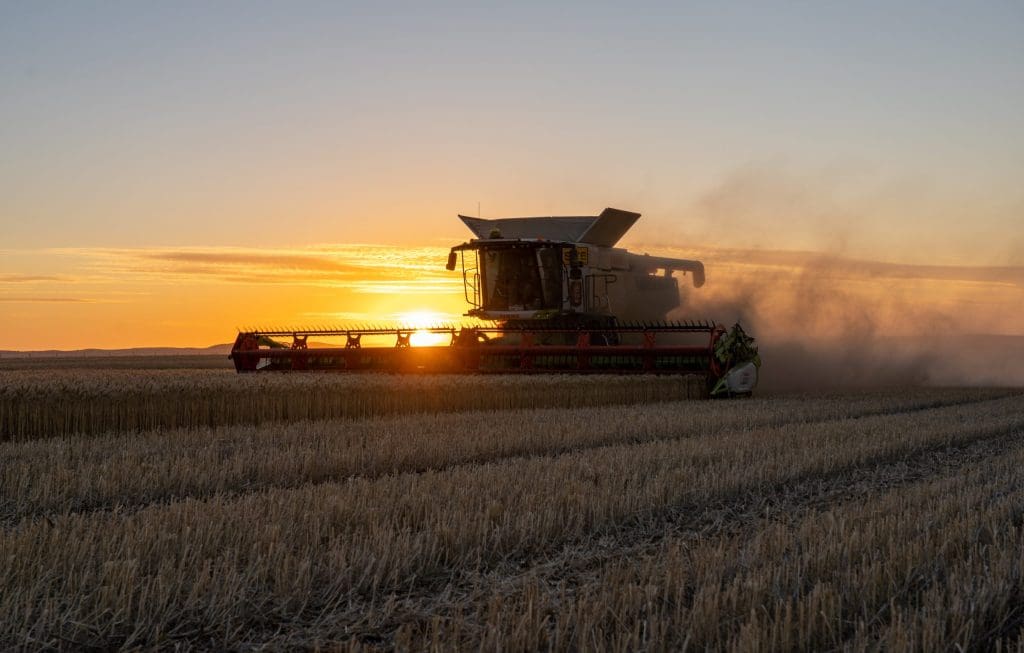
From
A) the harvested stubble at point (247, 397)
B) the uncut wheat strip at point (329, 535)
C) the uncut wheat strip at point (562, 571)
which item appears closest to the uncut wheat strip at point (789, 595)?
the uncut wheat strip at point (562, 571)

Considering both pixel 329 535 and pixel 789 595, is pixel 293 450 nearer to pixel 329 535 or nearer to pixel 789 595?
pixel 329 535

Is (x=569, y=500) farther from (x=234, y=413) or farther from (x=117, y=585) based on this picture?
(x=234, y=413)

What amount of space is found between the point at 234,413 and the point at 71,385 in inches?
72.2

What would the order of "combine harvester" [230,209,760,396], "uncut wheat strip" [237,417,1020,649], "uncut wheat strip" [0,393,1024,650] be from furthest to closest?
"combine harvester" [230,209,760,396] → "uncut wheat strip" [0,393,1024,650] → "uncut wheat strip" [237,417,1020,649]

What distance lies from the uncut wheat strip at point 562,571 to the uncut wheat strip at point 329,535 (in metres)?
0.16

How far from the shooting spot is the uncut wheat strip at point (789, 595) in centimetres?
356

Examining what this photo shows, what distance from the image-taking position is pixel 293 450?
8.55 m

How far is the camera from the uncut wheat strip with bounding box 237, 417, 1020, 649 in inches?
150

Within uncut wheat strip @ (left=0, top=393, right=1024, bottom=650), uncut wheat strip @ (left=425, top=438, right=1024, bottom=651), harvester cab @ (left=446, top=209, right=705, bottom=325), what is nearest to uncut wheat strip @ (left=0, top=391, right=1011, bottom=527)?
uncut wheat strip @ (left=0, top=393, right=1024, bottom=650)

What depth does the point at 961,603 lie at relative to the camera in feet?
12.5

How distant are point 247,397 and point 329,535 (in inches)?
277

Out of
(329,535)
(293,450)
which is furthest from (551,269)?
(329,535)

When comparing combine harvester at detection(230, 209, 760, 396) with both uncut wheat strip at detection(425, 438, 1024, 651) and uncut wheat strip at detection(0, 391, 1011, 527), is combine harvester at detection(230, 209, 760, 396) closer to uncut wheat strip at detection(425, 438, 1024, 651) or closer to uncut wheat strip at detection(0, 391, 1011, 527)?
uncut wheat strip at detection(0, 391, 1011, 527)

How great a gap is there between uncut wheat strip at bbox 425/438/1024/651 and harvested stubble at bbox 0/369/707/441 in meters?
7.49
